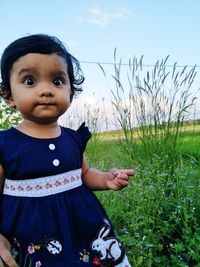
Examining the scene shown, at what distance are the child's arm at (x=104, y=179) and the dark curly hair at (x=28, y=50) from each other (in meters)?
0.43

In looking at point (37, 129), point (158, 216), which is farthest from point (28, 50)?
point (158, 216)

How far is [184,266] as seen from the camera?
2.06 metres

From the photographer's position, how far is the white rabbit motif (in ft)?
5.57

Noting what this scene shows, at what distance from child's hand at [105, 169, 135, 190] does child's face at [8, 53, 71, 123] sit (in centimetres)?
38

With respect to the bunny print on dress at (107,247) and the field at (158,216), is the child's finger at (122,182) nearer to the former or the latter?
the bunny print on dress at (107,247)

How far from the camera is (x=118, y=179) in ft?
5.84

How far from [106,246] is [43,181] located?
382 mm

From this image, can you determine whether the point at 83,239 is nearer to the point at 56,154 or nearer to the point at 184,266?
→ the point at 56,154

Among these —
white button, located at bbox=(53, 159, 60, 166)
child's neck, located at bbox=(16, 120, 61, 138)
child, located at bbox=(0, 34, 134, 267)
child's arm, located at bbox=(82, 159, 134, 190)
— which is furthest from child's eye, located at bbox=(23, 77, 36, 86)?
child's arm, located at bbox=(82, 159, 134, 190)

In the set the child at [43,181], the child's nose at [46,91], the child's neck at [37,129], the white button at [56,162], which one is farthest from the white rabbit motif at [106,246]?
the child's nose at [46,91]

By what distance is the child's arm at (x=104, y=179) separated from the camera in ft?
5.84

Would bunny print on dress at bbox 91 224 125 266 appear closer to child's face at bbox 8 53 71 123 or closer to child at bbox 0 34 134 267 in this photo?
child at bbox 0 34 134 267

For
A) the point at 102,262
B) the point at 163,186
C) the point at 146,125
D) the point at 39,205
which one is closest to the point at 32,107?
the point at 39,205

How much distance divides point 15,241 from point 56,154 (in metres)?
0.37
